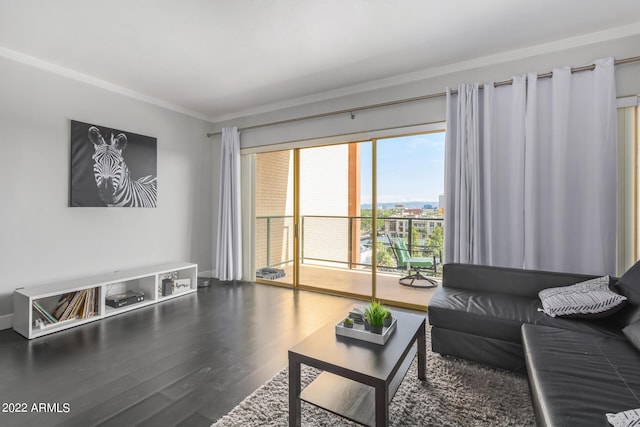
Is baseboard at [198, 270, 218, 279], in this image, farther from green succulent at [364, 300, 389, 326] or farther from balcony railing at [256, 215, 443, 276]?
green succulent at [364, 300, 389, 326]

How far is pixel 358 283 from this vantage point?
4.62 meters

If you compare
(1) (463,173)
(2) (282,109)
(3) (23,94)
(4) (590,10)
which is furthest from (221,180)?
(4) (590,10)

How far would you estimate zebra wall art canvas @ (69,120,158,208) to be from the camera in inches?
129

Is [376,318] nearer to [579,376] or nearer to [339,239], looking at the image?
[579,376]

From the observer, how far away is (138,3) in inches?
85.8

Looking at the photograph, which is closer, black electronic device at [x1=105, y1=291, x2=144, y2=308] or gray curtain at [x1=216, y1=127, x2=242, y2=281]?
black electronic device at [x1=105, y1=291, x2=144, y2=308]

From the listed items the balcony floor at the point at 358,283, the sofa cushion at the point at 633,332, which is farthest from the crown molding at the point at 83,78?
the sofa cushion at the point at 633,332

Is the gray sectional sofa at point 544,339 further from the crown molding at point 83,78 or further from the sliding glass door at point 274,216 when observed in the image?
the crown molding at point 83,78

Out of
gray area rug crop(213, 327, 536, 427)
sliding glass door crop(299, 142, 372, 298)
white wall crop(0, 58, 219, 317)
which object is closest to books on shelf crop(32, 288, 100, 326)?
white wall crop(0, 58, 219, 317)

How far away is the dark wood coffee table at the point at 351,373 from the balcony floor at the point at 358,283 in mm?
2003

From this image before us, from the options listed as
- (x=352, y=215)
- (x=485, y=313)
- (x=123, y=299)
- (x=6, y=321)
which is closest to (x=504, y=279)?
(x=485, y=313)

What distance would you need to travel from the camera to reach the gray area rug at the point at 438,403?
1596 mm

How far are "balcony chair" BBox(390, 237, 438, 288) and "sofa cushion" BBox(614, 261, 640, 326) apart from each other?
2263mm

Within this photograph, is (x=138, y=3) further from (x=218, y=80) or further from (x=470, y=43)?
(x=470, y=43)
